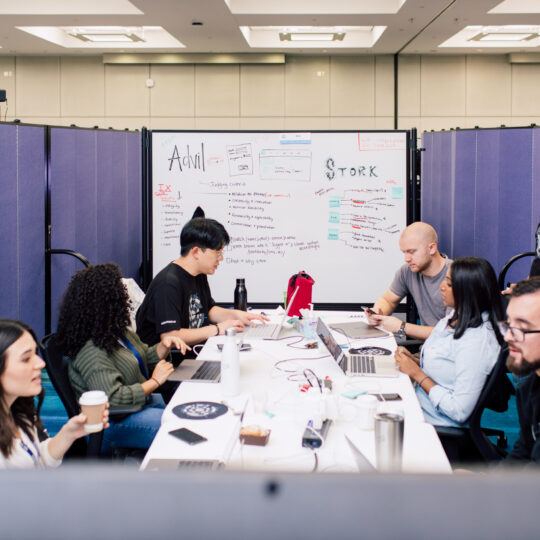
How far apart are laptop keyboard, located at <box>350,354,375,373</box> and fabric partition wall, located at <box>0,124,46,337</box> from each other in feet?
8.00

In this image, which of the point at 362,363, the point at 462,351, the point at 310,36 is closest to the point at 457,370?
the point at 462,351

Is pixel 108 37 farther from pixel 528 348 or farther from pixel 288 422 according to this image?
pixel 528 348

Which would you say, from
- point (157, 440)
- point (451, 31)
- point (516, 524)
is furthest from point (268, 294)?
point (516, 524)

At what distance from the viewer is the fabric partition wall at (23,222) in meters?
3.81

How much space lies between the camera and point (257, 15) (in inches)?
244

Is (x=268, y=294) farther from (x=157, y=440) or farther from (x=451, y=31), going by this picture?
(x=451, y=31)

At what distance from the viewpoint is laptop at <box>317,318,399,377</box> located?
7.50 ft

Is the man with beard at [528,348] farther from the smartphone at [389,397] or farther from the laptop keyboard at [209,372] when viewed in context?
the laptop keyboard at [209,372]

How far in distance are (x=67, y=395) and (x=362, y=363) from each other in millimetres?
1109

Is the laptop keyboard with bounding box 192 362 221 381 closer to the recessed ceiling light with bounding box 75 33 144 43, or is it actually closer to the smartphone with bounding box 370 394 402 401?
the smartphone with bounding box 370 394 402 401

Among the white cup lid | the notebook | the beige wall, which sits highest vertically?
the beige wall

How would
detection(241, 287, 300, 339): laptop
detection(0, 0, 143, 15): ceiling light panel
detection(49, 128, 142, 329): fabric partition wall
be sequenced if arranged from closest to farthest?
detection(241, 287, 300, 339): laptop → detection(49, 128, 142, 329): fabric partition wall → detection(0, 0, 143, 15): ceiling light panel

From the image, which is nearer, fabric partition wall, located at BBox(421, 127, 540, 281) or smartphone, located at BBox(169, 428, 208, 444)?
smartphone, located at BBox(169, 428, 208, 444)

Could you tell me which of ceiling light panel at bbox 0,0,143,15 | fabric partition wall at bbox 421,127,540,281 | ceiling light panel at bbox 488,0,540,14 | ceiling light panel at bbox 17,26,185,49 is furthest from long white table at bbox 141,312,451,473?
ceiling light panel at bbox 17,26,185,49
